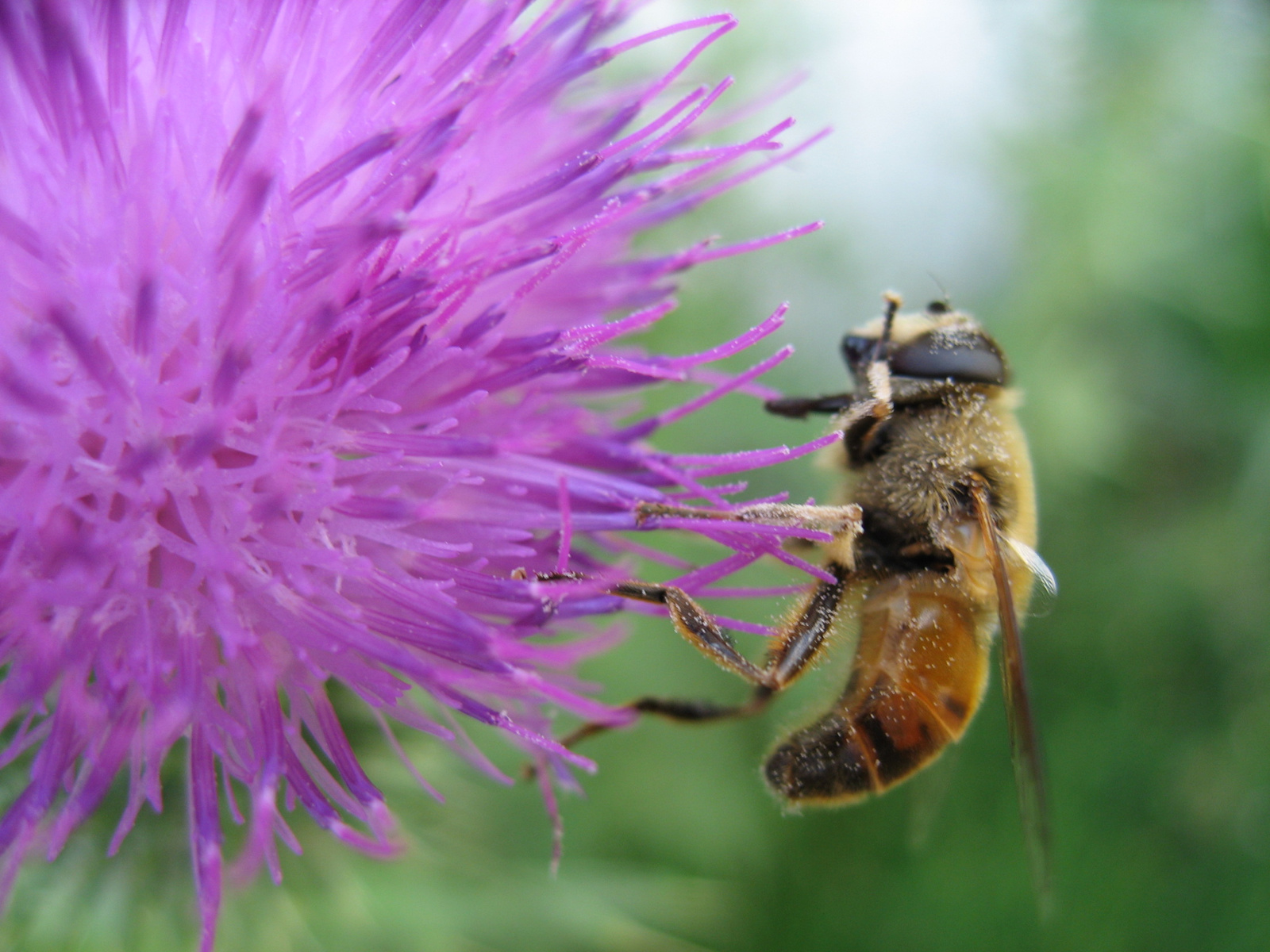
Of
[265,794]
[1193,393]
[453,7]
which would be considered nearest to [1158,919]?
[1193,393]

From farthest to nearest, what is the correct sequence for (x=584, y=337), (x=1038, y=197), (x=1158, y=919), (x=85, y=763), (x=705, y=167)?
1. (x=1038, y=197)
2. (x=1158, y=919)
3. (x=705, y=167)
4. (x=584, y=337)
5. (x=85, y=763)

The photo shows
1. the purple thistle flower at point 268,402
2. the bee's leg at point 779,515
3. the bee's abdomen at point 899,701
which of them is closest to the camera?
the purple thistle flower at point 268,402

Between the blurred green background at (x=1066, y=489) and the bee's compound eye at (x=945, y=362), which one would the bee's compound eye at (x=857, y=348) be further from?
the blurred green background at (x=1066, y=489)

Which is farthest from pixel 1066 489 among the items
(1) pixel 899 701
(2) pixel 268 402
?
(2) pixel 268 402

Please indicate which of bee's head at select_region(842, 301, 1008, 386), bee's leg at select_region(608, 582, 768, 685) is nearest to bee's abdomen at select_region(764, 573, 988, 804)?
bee's leg at select_region(608, 582, 768, 685)

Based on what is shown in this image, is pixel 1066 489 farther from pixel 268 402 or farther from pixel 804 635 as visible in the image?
pixel 268 402

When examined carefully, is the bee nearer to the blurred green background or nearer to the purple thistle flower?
the purple thistle flower

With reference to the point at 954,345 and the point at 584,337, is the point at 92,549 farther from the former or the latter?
the point at 954,345

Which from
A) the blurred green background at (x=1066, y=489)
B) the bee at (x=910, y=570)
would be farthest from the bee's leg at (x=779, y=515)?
the blurred green background at (x=1066, y=489)
